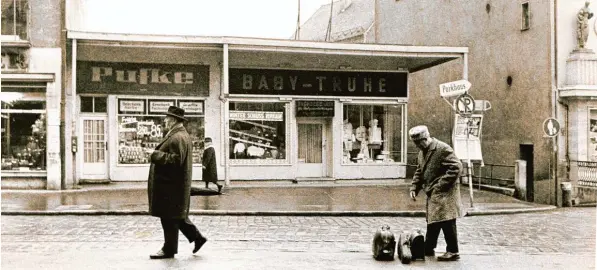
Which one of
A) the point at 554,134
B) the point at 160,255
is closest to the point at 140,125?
the point at 554,134

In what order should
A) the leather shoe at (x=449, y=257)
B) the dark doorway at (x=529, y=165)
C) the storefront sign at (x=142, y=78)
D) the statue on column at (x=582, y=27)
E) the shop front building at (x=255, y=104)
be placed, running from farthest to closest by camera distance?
the storefront sign at (x=142, y=78) < the shop front building at (x=255, y=104) < the dark doorway at (x=529, y=165) < the statue on column at (x=582, y=27) < the leather shoe at (x=449, y=257)

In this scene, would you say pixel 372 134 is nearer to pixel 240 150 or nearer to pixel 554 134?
pixel 240 150

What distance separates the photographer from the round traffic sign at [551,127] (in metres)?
18.0

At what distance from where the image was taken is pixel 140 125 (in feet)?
69.1

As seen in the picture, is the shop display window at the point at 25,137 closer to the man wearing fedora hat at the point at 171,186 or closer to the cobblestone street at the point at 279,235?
the cobblestone street at the point at 279,235

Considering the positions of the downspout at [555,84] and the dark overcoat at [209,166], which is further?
the downspout at [555,84]

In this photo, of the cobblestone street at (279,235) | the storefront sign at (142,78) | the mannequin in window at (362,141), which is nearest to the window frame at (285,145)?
the storefront sign at (142,78)

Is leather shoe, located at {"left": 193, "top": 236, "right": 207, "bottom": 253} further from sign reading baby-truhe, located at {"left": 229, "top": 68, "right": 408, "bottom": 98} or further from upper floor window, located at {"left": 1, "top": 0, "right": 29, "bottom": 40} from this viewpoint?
sign reading baby-truhe, located at {"left": 229, "top": 68, "right": 408, "bottom": 98}

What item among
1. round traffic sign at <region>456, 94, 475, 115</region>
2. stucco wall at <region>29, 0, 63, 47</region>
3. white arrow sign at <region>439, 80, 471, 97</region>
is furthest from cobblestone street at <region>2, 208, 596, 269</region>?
stucco wall at <region>29, 0, 63, 47</region>

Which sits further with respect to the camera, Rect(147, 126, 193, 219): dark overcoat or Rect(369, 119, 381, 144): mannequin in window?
Rect(369, 119, 381, 144): mannequin in window

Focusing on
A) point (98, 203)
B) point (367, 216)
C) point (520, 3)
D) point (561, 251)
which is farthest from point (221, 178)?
point (561, 251)

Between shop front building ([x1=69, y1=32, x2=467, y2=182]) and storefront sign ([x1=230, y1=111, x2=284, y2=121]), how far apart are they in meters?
0.03

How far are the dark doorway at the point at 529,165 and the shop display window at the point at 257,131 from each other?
720 centimetres

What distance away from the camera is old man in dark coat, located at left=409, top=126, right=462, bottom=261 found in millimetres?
8750
